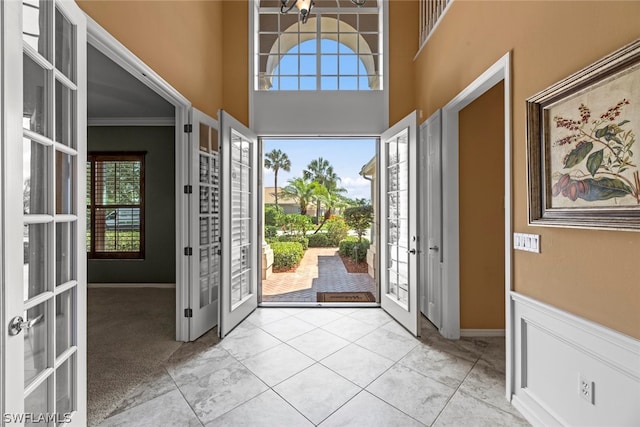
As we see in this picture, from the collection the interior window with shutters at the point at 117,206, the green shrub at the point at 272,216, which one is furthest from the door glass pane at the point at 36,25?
the green shrub at the point at 272,216

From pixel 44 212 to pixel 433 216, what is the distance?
301cm

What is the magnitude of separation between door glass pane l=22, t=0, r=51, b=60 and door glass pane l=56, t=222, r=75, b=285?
0.78m

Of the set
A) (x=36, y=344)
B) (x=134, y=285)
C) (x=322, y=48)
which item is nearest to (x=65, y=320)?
(x=36, y=344)

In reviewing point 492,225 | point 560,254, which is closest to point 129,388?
point 560,254

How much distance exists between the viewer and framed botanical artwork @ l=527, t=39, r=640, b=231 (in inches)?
45.5

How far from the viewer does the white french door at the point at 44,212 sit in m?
1.03

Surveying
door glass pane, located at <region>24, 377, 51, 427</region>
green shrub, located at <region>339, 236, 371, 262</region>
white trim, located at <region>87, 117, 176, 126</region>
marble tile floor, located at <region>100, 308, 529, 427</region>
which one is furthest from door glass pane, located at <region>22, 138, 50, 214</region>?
green shrub, located at <region>339, 236, 371, 262</region>

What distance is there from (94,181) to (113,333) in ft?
10.3

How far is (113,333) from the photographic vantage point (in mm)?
2990

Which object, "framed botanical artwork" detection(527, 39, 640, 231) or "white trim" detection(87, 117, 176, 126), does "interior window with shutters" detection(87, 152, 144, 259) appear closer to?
"white trim" detection(87, 117, 176, 126)

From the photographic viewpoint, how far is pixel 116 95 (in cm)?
377

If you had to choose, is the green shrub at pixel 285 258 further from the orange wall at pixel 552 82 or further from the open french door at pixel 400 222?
the orange wall at pixel 552 82

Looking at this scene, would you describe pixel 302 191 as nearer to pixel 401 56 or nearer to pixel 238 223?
pixel 401 56

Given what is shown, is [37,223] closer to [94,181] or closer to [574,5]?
[574,5]
